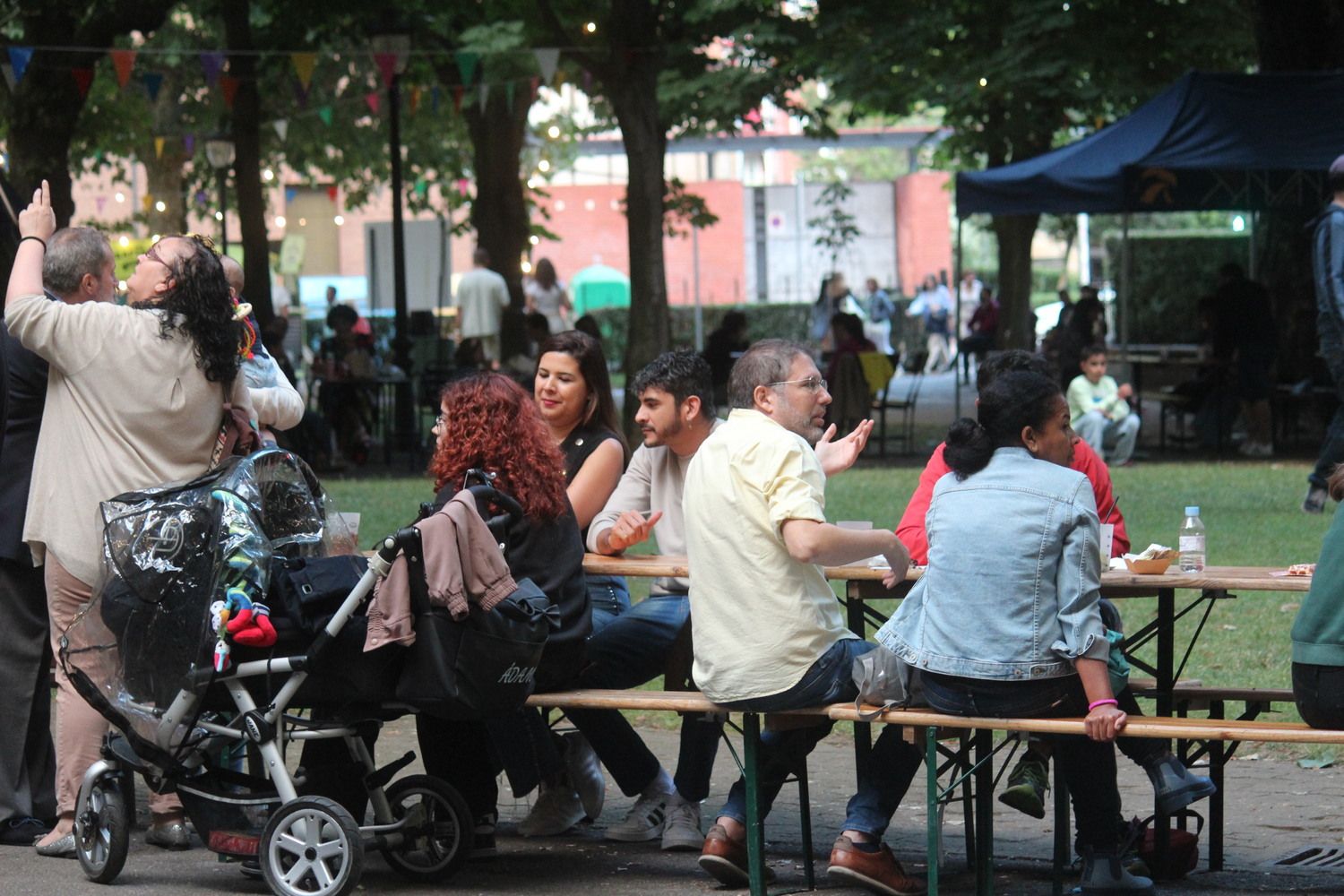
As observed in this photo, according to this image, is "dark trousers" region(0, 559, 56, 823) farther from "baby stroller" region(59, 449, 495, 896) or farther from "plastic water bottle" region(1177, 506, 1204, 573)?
"plastic water bottle" region(1177, 506, 1204, 573)

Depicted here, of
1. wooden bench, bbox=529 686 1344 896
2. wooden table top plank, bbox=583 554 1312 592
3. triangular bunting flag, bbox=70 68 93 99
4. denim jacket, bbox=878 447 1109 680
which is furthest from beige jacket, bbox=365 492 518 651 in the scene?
triangular bunting flag, bbox=70 68 93 99

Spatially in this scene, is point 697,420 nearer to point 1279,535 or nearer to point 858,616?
point 858,616

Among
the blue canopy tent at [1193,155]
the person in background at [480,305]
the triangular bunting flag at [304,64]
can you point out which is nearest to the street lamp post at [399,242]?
the triangular bunting flag at [304,64]

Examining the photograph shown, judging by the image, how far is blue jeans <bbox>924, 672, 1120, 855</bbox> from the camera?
17.5 feet

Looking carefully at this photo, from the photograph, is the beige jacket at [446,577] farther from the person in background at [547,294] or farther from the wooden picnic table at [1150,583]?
the person in background at [547,294]

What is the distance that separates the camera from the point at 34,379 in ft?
21.0

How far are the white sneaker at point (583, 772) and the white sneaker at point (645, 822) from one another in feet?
0.62

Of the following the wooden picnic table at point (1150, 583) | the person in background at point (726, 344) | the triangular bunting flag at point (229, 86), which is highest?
the triangular bunting flag at point (229, 86)

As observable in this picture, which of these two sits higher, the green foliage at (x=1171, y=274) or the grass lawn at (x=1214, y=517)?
the green foliage at (x=1171, y=274)

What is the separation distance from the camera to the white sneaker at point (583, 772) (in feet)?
22.1

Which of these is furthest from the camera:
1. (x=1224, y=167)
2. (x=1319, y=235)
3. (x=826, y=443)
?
(x=1224, y=167)

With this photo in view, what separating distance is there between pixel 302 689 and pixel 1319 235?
24.7 ft

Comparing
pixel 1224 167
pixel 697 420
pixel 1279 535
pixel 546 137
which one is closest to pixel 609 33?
pixel 1224 167

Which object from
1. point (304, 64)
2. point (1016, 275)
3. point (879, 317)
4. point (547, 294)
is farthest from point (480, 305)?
point (879, 317)
